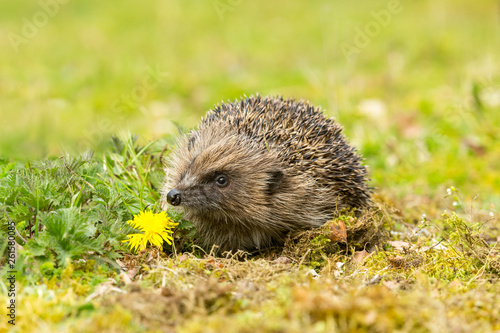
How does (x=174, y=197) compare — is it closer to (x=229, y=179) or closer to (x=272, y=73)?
(x=229, y=179)

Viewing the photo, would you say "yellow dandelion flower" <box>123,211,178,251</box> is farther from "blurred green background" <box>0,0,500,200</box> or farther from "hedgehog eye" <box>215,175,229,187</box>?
"blurred green background" <box>0,0,500,200</box>

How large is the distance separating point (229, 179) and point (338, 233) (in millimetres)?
1281

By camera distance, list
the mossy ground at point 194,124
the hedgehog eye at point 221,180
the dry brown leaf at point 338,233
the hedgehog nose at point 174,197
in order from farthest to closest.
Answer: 1. the hedgehog eye at point 221,180
2. the dry brown leaf at point 338,233
3. the hedgehog nose at point 174,197
4. the mossy ground at point 194,124

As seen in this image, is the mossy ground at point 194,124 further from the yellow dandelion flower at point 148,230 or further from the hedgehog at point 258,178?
the hedgehog at point 258,178

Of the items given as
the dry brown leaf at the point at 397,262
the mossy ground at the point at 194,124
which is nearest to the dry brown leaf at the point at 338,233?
the mossy ground at the point at 194,124

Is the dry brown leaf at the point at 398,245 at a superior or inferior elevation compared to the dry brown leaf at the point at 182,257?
superior

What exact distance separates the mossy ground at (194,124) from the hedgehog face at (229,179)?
0.39 meters

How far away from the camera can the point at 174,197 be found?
17.4ft

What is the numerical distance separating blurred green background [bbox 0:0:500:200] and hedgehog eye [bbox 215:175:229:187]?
5.25 feet

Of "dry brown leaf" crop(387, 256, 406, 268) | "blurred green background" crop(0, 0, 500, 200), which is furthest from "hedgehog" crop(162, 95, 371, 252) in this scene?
"blurred green background" crop(0, 0, 500, 200)

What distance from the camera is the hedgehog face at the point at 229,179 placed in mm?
5609

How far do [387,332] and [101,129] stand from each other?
5230 millimetres

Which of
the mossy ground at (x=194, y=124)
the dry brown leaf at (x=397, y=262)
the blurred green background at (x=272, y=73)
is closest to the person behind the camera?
the mossy ground at (x=194, y=124)

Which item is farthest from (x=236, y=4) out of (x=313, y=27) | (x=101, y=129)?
(x=101, y=129)
